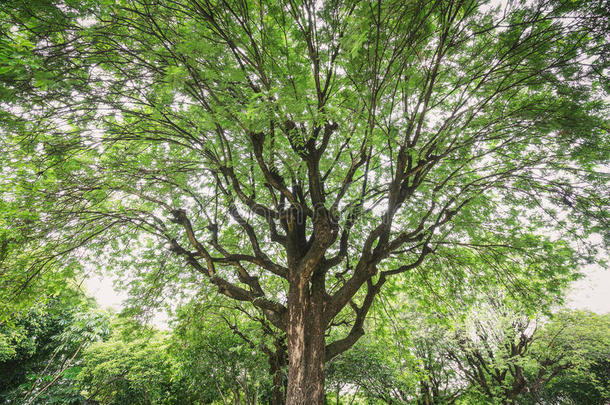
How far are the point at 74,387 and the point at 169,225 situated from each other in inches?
468

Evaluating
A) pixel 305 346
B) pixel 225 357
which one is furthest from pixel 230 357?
pixel 305 346

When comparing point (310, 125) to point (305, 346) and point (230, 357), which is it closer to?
point (305, 346)

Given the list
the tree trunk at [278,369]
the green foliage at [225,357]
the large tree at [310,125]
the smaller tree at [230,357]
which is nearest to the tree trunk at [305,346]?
the large tree at [310,125]

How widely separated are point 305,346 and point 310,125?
3421mm

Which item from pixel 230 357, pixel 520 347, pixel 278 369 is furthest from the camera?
pixel 520 347

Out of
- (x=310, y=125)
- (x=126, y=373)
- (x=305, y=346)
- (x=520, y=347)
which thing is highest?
(x=310, y=125)

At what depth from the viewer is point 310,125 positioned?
3.37 meters

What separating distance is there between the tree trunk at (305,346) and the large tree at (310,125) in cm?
3

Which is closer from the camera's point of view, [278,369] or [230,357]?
[278,369]

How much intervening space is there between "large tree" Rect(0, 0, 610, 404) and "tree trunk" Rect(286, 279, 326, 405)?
1.1 inches

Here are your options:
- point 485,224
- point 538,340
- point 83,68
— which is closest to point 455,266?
point 485,224

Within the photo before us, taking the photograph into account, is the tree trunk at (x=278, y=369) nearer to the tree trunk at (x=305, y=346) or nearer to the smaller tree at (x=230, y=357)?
the smaller tree at (x=230, y=357)

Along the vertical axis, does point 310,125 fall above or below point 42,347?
above

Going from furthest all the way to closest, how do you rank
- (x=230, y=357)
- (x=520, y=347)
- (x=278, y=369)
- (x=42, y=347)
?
(x=42, y=347)
(x=520, y=347)
(x=230, y=357)
(x=278, y=369)
